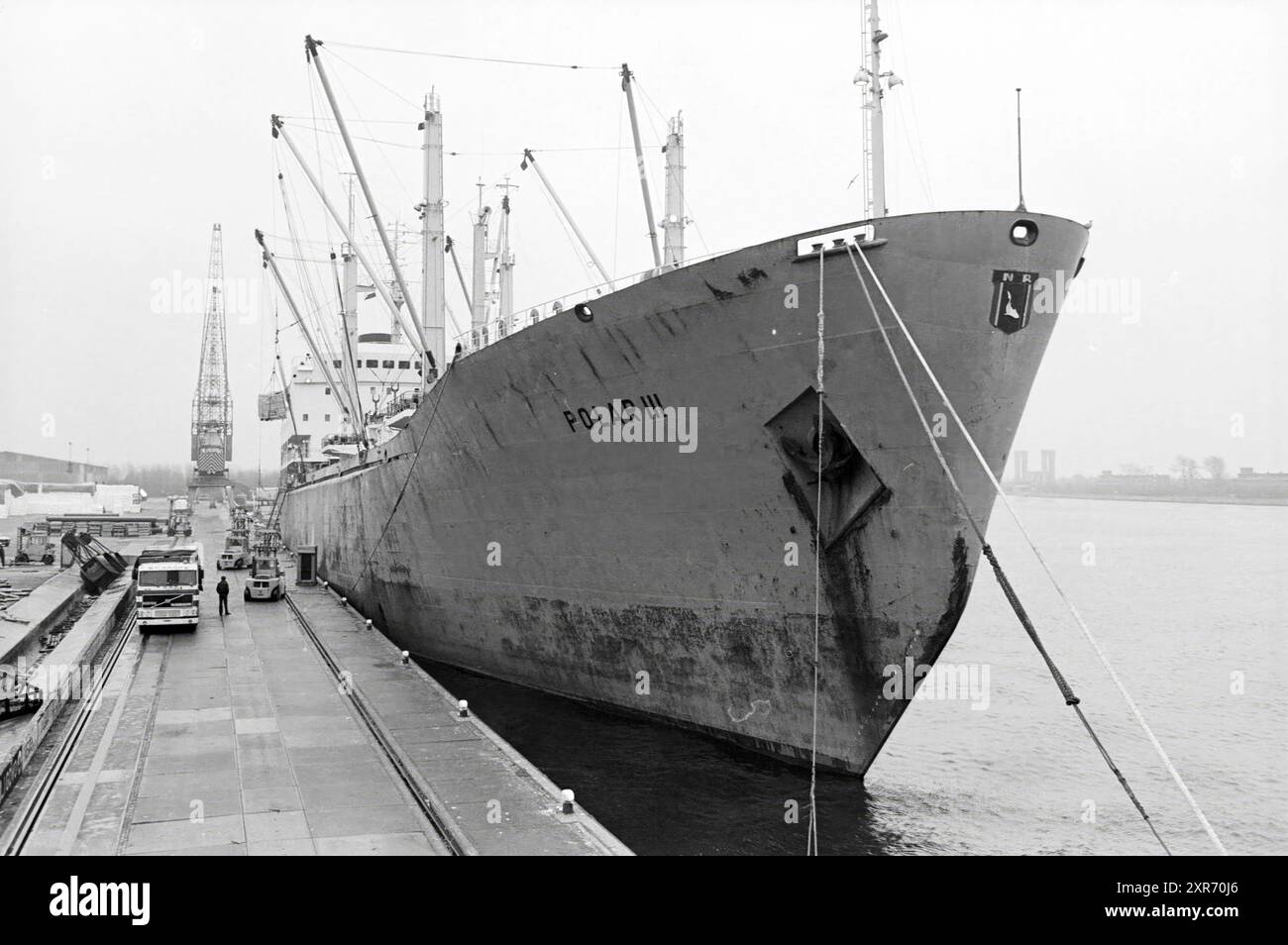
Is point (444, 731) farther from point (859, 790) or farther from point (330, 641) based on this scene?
point (330, 641)

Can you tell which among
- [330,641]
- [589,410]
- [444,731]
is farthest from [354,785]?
[330,641]

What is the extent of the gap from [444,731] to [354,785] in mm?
1998

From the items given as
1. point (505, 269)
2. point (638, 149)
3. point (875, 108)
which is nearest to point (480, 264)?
point (505, 269)

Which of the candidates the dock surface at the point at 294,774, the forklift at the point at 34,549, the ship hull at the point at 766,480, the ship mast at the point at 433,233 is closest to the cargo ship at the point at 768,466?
the ship hull at the point at 766,480

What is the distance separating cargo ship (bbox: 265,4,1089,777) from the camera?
9336 mm

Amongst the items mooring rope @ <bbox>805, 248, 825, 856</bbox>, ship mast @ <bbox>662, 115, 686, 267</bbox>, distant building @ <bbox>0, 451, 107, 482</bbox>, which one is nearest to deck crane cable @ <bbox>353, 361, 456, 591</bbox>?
ship mast @ <bbox>662, 115, 686, 267</bbox>

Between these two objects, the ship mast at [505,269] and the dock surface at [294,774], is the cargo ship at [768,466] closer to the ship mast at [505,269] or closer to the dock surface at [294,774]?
the dock surface at [294,774]

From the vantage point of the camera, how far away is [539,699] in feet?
46.4

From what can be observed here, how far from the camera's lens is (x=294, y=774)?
9773mm

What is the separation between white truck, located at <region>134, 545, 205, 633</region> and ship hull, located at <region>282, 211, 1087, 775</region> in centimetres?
919

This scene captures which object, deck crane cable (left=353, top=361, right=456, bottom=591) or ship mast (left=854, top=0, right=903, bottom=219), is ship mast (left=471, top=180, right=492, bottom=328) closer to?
deck crane cable (left=353, top=361, right=456, bottom=591)

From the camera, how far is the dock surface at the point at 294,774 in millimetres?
7992

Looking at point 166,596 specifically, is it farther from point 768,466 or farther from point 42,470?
point 42,470
